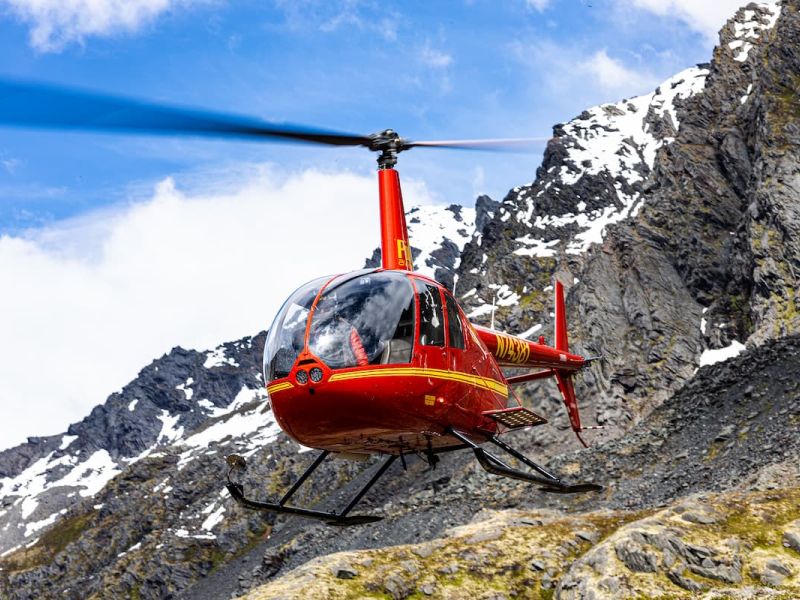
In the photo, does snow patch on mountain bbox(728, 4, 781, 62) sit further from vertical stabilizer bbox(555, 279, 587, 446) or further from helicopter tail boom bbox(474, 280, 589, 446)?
helicopter tail boom bbox(474, 280, 589, 446)

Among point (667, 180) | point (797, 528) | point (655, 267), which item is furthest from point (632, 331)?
point (797, 528)

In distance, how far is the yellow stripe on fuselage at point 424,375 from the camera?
13.9m

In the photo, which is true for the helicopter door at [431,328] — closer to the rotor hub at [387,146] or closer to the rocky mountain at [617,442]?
the rotor hub at [387,146]

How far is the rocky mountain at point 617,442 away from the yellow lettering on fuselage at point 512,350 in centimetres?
1358

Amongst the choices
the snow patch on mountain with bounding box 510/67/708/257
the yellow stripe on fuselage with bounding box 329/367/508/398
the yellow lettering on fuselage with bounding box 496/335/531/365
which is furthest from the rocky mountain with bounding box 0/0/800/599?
the yellow stripe on fuselage with bounding box 329/367/508/398

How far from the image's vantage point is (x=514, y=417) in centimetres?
1642

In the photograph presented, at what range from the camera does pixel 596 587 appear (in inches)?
1319

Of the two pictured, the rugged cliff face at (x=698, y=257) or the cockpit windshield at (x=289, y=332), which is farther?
the rugged cliff face at (x=698, y=257)

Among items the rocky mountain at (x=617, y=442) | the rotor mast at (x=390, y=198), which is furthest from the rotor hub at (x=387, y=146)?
the rocky mountain at (x=617, y=442)

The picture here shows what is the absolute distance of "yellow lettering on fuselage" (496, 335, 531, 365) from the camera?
20156 mm

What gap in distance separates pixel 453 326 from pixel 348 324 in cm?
228

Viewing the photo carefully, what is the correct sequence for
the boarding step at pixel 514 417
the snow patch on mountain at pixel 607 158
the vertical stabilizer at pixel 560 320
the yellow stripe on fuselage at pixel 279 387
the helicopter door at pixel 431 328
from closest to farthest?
the yellow stripe on fuselage at pixel 279 387 < the helicopter door at pixel 431 328 < the boarding step at pixel 514 417 < the vertical stabilizer at pixel 560 320 < the snow patch on mountain at pixel 607 158

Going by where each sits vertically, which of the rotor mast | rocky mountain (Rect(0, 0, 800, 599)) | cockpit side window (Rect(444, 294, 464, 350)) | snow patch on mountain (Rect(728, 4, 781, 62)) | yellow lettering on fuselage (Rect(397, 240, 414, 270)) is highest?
snow patch on mountain (Rect(728, 4, 781, 62))

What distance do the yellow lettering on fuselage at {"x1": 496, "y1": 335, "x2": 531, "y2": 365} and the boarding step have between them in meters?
3.46
